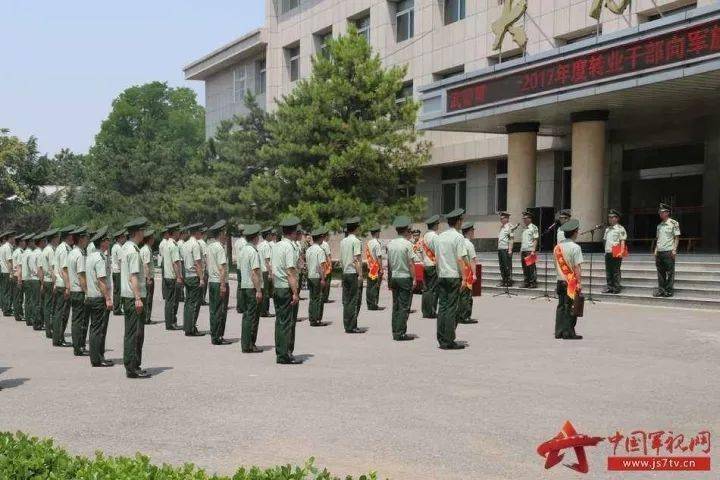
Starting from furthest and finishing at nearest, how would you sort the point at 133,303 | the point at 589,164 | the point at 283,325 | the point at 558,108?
A: the point at 589,164, the point at 558,108, the point at 283,325, the point at 133,303

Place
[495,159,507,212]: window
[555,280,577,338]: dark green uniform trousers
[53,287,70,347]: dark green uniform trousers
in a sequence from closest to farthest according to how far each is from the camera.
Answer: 1. [555,280,577,338]: dark green uniform trousers
2. [53,287,70,347]: dark green uniform trousers
3. [495,159,507,212]: window

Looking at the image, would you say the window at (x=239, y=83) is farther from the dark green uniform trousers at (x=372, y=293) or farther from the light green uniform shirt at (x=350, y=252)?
the light green uniform shirt at (x=350, y=252)

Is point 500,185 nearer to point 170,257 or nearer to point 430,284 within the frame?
point 430,284

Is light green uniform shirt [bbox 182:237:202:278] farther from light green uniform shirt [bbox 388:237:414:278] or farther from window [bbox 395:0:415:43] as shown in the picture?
window [bbox 395:0:415:43]

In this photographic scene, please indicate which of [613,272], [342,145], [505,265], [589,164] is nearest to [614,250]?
[613,272]

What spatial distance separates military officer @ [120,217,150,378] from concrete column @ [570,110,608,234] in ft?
51.6

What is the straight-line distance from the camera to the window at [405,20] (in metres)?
32.0

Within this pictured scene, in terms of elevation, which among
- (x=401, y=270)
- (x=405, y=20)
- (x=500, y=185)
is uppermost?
(x=405, y=20)

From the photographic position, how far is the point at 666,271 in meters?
16.5

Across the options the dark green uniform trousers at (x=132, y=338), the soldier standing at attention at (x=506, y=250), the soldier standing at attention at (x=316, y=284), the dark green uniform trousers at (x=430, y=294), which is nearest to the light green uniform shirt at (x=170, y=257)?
the soldier standing at attention at (x=316, y=284)

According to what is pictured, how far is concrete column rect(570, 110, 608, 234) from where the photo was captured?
71.9 ft

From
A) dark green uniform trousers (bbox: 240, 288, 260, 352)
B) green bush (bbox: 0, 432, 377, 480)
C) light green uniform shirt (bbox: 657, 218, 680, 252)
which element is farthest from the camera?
light green uniform shirt (bbox: 657, 218, 680, 252)

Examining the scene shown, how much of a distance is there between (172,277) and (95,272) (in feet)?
15.9

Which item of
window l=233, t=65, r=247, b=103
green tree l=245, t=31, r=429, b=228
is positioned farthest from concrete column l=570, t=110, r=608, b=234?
window l=233, t=65, r=247, b=103
